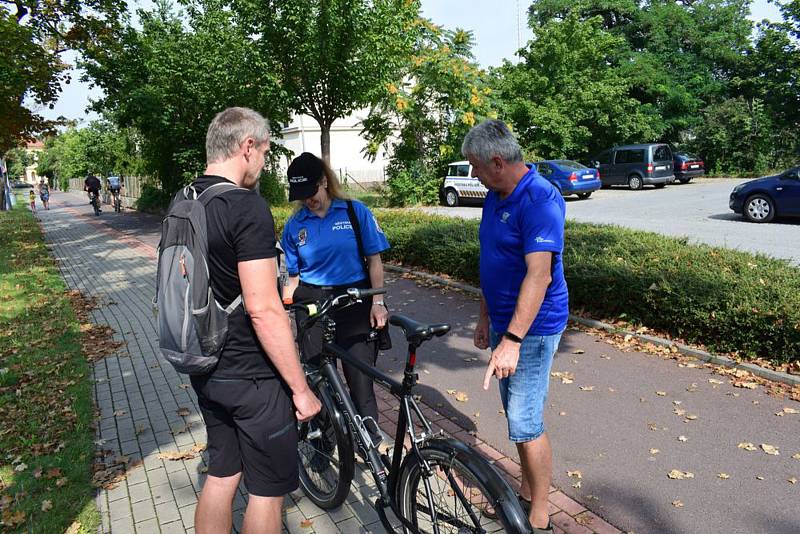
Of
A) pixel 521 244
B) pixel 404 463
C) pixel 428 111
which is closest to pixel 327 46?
pixel 428 111

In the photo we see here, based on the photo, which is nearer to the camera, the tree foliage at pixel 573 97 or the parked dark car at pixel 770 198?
the parked dark car at pixel 770 198

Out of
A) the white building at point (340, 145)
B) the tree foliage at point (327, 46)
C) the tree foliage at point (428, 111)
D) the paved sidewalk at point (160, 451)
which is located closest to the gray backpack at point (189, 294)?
the paved sidewalk at point (160, 451)

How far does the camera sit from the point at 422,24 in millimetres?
20594

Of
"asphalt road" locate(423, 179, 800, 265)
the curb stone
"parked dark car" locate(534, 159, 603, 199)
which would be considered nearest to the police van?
"asphalt road" locate(423, 179, 800, 265)

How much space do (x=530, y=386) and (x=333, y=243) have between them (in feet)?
4.65

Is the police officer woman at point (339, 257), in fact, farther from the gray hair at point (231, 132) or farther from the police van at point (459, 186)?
the police van at point (459, 186)

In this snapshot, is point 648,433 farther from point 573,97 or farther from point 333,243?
point 573,97

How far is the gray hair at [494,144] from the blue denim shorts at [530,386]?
2.70 ft

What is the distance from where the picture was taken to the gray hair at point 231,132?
223 centimetres

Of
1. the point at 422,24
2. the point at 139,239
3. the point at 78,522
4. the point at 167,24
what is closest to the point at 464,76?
the point at 422,24

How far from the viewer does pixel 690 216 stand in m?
15.8

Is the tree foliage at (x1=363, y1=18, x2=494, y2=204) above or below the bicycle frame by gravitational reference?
above

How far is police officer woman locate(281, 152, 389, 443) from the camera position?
133 inches

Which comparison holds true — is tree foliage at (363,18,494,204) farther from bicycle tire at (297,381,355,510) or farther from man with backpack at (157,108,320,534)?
man with backpack at (157,108,320,534)
